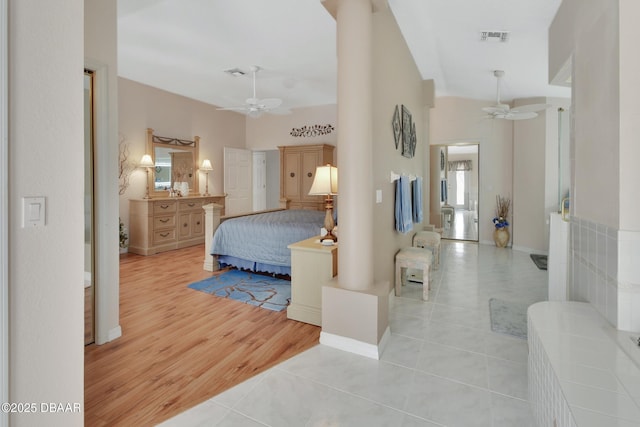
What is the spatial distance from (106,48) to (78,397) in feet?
7.51

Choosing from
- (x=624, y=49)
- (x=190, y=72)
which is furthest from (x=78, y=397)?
(x=190, y=72)

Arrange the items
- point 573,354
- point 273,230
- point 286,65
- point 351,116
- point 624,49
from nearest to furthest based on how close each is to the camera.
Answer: point 573,354
point 624,49
point 351,116
point 273,230
point 286,65

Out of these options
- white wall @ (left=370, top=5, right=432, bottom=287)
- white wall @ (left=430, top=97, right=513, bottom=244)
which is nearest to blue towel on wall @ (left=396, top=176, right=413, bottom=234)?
white wall @ (left=370, top=5, right=432, bottom=287)

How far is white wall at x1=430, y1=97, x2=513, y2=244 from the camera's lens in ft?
20.4

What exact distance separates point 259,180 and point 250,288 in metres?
5.04

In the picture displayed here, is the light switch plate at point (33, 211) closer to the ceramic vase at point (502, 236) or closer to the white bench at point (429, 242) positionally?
the white bench at point (429, 242)

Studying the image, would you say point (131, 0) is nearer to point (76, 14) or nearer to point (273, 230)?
point (76, 14)

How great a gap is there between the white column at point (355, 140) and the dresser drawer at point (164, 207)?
423cm

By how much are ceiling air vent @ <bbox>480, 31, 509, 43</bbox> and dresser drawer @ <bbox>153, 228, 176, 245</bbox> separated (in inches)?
211

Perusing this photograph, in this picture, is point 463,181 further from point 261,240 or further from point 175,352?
point 175,352

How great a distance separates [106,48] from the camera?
7.84ft

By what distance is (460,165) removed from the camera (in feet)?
36.2

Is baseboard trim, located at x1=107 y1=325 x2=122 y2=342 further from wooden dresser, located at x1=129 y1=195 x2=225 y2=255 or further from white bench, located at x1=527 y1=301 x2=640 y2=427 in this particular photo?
wooden dresser, located at x1=129 y1=195 x2=225 y2=255

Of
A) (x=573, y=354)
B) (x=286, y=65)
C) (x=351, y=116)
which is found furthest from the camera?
(x=286, y=65)
